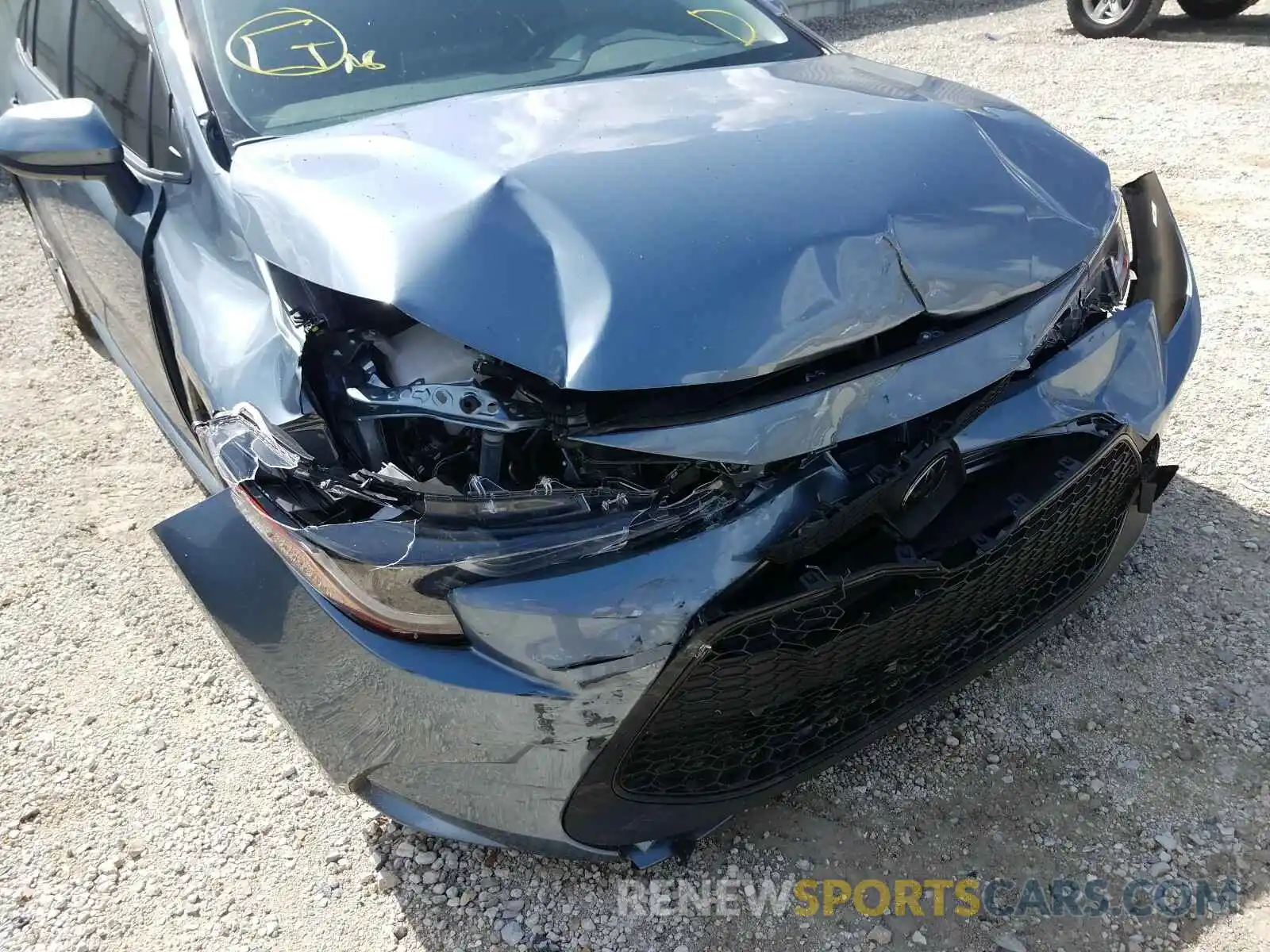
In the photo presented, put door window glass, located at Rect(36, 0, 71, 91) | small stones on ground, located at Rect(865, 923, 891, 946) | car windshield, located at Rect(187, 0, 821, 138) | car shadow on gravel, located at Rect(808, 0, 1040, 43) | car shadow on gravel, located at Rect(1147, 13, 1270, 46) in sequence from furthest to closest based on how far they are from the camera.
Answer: car shadow on gravel, located at Rect(808, 0, 1040, 43) → car shadow on gravel, located at Rect(1147, 13, 1270, 46) → door window glass, located at Rect(36, 0, 71, 91) → car windshield, located at Rect(187, 0, 821, 138) → small stones on ground, located at Rect(865, 923, 891, 946)

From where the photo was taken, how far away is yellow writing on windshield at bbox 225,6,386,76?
233 centimetres

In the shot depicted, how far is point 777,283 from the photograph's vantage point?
166 cm

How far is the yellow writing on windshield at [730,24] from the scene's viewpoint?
9.05 ft

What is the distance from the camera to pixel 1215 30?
8328mm

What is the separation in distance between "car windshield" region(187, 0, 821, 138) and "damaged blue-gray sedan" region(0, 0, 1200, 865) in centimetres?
9

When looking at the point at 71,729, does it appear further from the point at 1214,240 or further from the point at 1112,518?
the point at 1214,240

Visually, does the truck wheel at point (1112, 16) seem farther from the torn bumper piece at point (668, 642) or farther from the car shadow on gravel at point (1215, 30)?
the torn bumper piece at point (668, 642)

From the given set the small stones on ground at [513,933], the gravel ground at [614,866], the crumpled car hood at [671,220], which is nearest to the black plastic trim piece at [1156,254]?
the crumpled car hood at [671,220]

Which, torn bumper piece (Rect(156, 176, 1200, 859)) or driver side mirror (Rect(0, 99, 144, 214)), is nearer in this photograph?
torn bumper piece (Rect(156, 176, 1200, 859))

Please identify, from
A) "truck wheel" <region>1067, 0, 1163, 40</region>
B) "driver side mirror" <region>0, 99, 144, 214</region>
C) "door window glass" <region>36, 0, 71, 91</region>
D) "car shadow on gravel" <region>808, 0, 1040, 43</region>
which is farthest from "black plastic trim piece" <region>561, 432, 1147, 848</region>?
"car shadow on gravel" <region>808, 0, 1040, 43</region>

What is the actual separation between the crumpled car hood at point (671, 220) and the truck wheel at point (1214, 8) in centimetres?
798

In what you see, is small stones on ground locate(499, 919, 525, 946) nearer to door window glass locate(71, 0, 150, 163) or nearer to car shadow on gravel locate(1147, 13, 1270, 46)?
door window glass locate(71, 0, 150, 163)

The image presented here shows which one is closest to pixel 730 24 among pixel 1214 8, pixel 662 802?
pixel 662 802

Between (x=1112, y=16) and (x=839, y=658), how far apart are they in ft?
27.8
